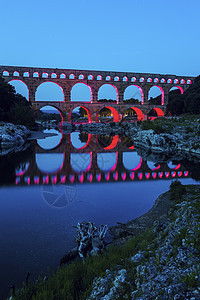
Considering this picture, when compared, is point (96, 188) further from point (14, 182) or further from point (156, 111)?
point (156, 111)

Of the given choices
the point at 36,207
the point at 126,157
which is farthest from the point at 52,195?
the point at 126,157

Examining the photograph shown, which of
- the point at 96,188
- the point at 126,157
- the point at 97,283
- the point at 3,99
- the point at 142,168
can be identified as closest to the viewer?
the point at 97,283

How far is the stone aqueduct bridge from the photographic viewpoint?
186 ft

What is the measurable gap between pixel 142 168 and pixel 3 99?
2785 centimetres

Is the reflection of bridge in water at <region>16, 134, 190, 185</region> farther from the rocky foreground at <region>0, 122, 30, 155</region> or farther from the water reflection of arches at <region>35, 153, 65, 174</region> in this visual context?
the rocky foreground at <region>0, 122, 30, 155</region>

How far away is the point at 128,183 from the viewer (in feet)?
43.1

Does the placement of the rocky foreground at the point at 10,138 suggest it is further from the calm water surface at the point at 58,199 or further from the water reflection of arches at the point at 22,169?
the water reflection of arches at the point at 22,169

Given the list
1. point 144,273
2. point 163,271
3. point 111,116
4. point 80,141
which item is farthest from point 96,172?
point 111,116

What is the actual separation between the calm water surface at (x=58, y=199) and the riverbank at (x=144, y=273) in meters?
1.21

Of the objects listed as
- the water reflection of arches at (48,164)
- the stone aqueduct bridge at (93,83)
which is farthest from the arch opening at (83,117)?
the water reflection of arches at (48,164)

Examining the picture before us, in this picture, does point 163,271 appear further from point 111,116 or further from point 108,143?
point 111,116

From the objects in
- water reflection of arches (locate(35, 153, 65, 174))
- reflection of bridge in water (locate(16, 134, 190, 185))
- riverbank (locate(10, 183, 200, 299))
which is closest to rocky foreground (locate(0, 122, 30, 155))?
water reflection of arches (locate(35, 153, 65, 174))

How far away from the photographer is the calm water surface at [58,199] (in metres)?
5.82

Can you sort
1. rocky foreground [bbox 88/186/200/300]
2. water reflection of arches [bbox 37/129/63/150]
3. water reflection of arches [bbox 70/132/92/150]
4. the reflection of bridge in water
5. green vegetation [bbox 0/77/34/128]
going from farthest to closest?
green vegetation [bbox 0/77/34/128] < water reflection of arches [bbox 70/132/92/150] < water reflection of arches [bbox 37/129/63/150] < the reflection of bridge in water < rocky foreground [bbox 88/186/200/300]
